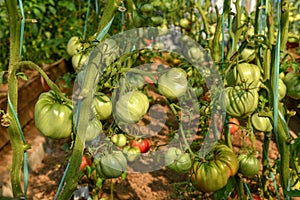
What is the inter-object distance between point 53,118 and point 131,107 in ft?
0.65

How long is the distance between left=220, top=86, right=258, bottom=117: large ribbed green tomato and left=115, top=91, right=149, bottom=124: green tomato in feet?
0.87

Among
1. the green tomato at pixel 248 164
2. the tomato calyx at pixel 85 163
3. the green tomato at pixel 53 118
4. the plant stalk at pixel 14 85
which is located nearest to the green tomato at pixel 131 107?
the green tomato at pixel 53 118

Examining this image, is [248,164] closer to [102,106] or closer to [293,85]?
[293,85]

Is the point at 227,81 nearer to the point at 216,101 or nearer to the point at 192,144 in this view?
the point at 216,101

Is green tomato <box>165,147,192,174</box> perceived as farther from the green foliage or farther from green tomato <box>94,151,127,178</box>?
the green foliage

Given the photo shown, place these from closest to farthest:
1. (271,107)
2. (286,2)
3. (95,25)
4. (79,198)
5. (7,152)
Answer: (286,2)
(271,107)
(79,198)
(95,25)
(7,152)

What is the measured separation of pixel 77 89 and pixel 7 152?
153 cm

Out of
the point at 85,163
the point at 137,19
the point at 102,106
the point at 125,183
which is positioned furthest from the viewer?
the point at 125,183

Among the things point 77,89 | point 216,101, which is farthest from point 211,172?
point 77,89

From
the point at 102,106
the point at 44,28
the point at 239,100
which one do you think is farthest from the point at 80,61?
the point at 44,28

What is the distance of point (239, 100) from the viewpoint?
45.1 inches

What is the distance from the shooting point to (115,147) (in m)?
1.27

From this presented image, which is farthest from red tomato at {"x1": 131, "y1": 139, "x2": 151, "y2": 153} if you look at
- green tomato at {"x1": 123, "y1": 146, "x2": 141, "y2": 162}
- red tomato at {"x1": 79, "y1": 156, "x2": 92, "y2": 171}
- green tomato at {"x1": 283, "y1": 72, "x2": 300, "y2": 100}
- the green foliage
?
the green foliage

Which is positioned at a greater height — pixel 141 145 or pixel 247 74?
pixel 247 74
